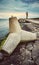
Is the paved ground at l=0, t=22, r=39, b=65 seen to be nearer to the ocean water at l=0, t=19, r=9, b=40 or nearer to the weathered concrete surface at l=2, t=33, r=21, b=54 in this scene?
the weathered concrete surface at l=2, t=33, r=21, b=54

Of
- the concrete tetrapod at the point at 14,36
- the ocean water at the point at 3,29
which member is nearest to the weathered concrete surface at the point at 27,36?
the concrete tetrapod at the point at 14,36

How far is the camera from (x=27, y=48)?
58.5 inches

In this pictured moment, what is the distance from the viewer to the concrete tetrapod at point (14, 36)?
1466 millimetres

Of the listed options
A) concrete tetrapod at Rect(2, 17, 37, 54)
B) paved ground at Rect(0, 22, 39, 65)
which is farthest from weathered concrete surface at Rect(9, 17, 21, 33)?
paved ground at Rect(0, 22, 39, 65)

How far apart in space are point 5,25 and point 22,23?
0.62 feet

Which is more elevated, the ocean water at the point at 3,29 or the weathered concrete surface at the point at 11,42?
the ocean water at the point at 3,29

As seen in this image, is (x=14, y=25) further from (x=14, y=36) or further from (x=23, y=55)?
(x=23, y=55)

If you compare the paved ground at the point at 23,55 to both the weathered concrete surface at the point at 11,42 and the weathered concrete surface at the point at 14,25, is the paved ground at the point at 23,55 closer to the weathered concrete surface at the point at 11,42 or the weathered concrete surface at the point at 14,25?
the weathered concrete surface at the point at 11,42

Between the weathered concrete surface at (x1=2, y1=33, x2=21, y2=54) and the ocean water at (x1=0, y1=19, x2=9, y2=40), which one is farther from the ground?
the ocean water at (x1=0, y1=19, x2=9, y2=40)

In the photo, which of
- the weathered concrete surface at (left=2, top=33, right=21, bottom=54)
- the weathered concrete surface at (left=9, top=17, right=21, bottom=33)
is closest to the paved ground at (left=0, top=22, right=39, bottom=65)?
the weathered concrete surface at (left=2, top=33, right=21, bottom=54)

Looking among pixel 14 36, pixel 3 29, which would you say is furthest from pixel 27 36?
pixel 3 29

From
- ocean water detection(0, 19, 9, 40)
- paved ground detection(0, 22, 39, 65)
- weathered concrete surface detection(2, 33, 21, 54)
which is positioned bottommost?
paved ground detection(0, 22, 39, 65)

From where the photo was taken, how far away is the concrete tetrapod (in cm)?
147

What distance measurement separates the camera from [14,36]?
4.86ft
